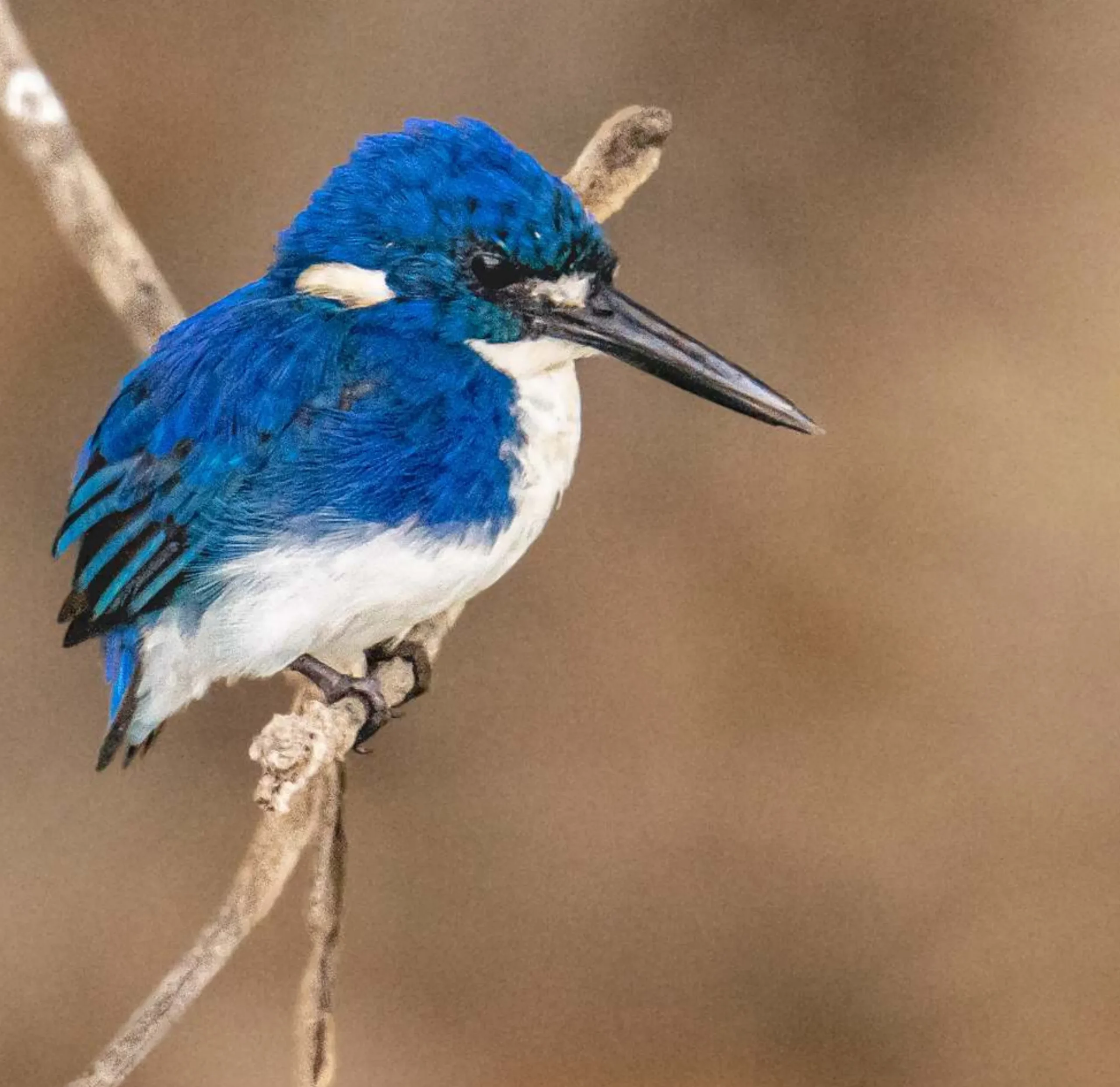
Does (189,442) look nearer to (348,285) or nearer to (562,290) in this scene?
(348,285)

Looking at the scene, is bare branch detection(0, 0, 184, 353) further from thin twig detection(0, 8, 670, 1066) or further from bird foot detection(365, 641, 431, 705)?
bird foot detection(365, 641, 431, 705)

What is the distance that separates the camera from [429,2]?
207 centimetres

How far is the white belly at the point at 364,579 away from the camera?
1.19 m

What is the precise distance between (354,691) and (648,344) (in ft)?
1.12

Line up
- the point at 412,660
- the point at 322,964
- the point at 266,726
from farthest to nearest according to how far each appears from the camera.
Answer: the point at 412,660 → the point at 266,726 → the point at 322,964

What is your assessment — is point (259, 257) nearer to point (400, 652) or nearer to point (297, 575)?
point (400, 652)

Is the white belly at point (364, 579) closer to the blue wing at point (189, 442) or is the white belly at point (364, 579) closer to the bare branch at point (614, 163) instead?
the blue wing at point (189, 442)

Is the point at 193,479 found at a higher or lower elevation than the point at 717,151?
lower

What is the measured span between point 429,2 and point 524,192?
1.04 meters

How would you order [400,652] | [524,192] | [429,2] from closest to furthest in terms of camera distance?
[524,192] < [400,652] < [429,2]

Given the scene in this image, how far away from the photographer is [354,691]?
130 cm

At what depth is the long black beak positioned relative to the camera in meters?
1.13

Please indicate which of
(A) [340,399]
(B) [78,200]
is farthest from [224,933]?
(B) [78,200]

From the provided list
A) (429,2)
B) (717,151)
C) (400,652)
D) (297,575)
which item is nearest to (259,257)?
(429,2)
